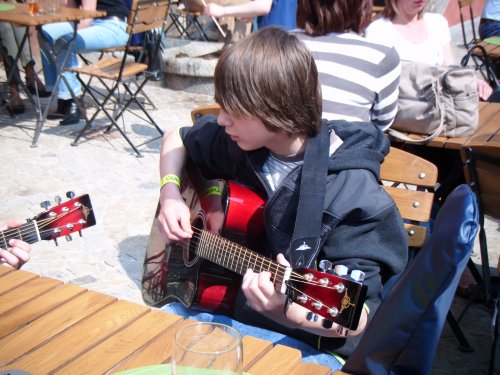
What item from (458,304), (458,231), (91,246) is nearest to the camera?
(458,231)

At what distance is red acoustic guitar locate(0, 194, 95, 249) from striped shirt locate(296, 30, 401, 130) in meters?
1.15

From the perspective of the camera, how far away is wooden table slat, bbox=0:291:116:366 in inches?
61.6

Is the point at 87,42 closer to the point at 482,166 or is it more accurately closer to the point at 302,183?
the point at 482,166

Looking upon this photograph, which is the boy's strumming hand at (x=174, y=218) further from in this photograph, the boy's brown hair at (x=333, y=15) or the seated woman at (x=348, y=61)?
the boy's brown hair at (x=333, y=15)

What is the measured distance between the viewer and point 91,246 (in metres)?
4.08

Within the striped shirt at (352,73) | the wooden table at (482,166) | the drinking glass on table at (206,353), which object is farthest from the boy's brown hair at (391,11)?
the drinking glass on table at (206,353)

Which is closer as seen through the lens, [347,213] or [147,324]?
[147,324]

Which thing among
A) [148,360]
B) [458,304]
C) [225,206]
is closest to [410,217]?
[225,206]

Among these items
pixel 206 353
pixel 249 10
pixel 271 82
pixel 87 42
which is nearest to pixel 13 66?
pixel 87 42

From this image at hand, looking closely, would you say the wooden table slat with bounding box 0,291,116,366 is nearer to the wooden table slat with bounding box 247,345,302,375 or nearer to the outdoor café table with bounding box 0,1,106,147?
the wooden table slat with bounding box 247,345,302,375

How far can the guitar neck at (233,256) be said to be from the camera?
1887 mm

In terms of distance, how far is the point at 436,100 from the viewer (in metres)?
3.35

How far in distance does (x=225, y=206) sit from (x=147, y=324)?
27.4 inches

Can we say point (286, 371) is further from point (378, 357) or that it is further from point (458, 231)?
point (458, 231)
